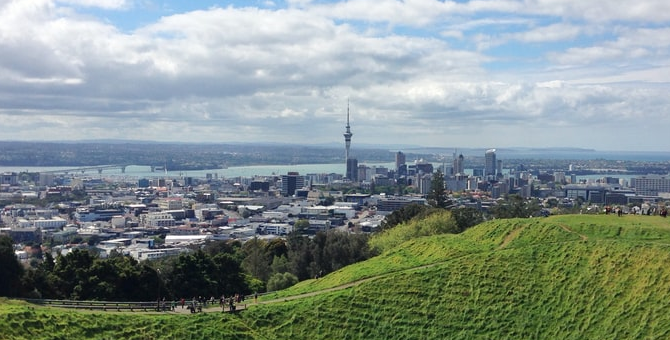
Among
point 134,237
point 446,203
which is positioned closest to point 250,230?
point 134,237

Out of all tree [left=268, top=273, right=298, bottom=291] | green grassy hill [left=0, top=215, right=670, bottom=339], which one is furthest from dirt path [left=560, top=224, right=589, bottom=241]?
tree [left=268, top=273, right=298, bottom=291]

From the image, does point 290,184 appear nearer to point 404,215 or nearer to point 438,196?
point 438,196

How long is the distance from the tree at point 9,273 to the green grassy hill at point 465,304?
14.9ft

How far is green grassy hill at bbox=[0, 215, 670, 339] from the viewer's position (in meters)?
22.3

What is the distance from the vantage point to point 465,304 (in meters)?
25.4

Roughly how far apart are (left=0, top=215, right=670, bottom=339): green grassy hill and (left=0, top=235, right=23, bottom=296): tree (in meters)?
4.53

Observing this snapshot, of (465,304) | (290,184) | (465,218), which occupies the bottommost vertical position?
(290,184)

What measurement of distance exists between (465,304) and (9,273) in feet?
58.3

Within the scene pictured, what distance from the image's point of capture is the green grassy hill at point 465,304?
22.3 m

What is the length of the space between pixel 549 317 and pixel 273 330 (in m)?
9.60

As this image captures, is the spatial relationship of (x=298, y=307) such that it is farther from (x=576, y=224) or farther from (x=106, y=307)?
(x=576, y=224)

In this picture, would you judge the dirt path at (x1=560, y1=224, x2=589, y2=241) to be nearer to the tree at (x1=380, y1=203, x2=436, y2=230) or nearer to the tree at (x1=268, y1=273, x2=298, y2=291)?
the tree at (x1=268, y1=273, x2=298, y2=291)

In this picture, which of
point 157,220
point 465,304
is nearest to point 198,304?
point 465,304

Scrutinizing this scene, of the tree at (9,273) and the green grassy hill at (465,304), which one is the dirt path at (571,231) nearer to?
the green grassy hill at (465,304)
